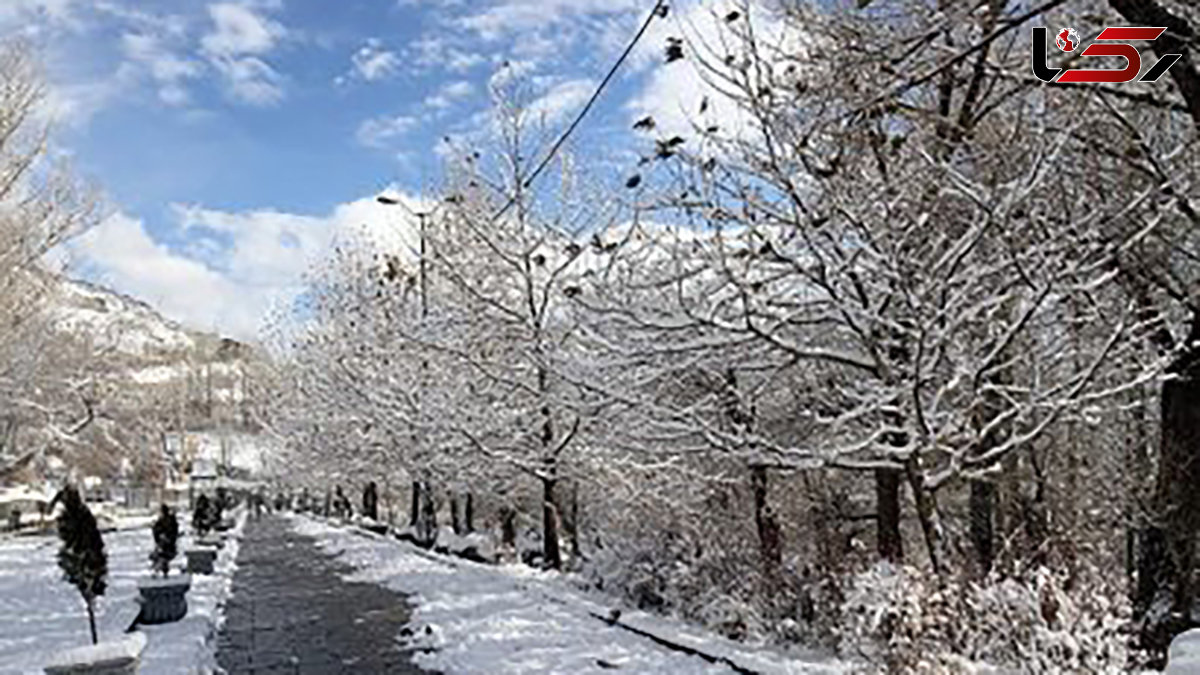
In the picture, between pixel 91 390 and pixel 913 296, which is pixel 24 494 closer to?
pixel 91 390

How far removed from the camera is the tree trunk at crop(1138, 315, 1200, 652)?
8.90 metres

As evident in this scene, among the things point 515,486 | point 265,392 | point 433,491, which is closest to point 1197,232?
point 515,486

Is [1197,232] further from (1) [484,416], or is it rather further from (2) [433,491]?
(2) [433,491]

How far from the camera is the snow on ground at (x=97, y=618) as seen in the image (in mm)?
10305

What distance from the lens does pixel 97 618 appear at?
13836 millimetres

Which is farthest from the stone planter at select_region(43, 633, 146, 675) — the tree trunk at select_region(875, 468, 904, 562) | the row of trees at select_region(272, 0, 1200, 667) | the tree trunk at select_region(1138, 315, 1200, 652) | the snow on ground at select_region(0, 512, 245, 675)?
the tree trunk at select_region(1138, 315, 1200, 652)

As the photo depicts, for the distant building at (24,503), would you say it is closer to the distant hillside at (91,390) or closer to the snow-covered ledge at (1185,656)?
the distant hillside at (91,390)

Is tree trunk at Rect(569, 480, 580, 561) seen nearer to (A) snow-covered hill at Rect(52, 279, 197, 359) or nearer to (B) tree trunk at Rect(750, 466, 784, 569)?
(B) tree trunk at Rect(750, 466, 784, 569)

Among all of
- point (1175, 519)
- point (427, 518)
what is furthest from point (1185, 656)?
point (427, 518)

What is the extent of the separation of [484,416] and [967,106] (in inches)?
480

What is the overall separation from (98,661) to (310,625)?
6864 mm

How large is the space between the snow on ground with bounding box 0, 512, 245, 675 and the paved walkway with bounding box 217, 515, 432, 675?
33 cm

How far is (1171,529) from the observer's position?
30.0 ft

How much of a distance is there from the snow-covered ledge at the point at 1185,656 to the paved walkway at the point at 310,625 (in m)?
6.46
